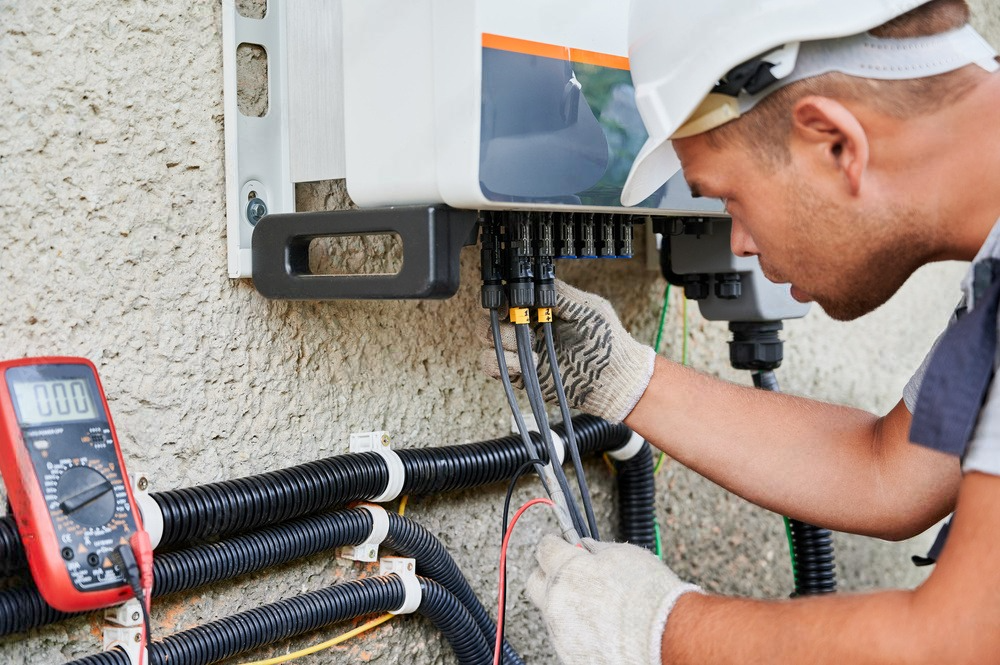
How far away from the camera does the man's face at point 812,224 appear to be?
0.81m

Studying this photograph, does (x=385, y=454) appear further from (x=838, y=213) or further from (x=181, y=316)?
(x=838, y=213)

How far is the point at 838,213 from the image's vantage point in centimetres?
81

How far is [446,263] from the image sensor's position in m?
0.84

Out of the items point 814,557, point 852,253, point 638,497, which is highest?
point 852,253

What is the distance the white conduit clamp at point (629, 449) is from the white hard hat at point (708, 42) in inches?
22.0

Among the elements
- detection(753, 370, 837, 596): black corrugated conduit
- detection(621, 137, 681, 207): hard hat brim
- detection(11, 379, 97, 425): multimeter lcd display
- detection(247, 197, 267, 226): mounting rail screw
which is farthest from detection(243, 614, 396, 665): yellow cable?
detection(753, 370, 837, 596): black corrugated conduit

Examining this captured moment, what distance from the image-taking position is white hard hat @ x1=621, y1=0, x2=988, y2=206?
734mm

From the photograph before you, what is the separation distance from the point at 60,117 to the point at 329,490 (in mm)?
450

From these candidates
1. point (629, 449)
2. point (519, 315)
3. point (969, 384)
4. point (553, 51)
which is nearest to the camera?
point (969, 384)

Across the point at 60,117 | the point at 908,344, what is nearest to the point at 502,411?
the point at 60,117

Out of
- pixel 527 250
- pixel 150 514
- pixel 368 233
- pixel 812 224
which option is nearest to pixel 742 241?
pixel 812 224

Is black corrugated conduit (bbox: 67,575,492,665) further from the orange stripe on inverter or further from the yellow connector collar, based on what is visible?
the orange stripe on inverter

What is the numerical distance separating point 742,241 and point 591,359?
213 mm

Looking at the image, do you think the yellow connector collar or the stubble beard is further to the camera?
the yellow connector collar
